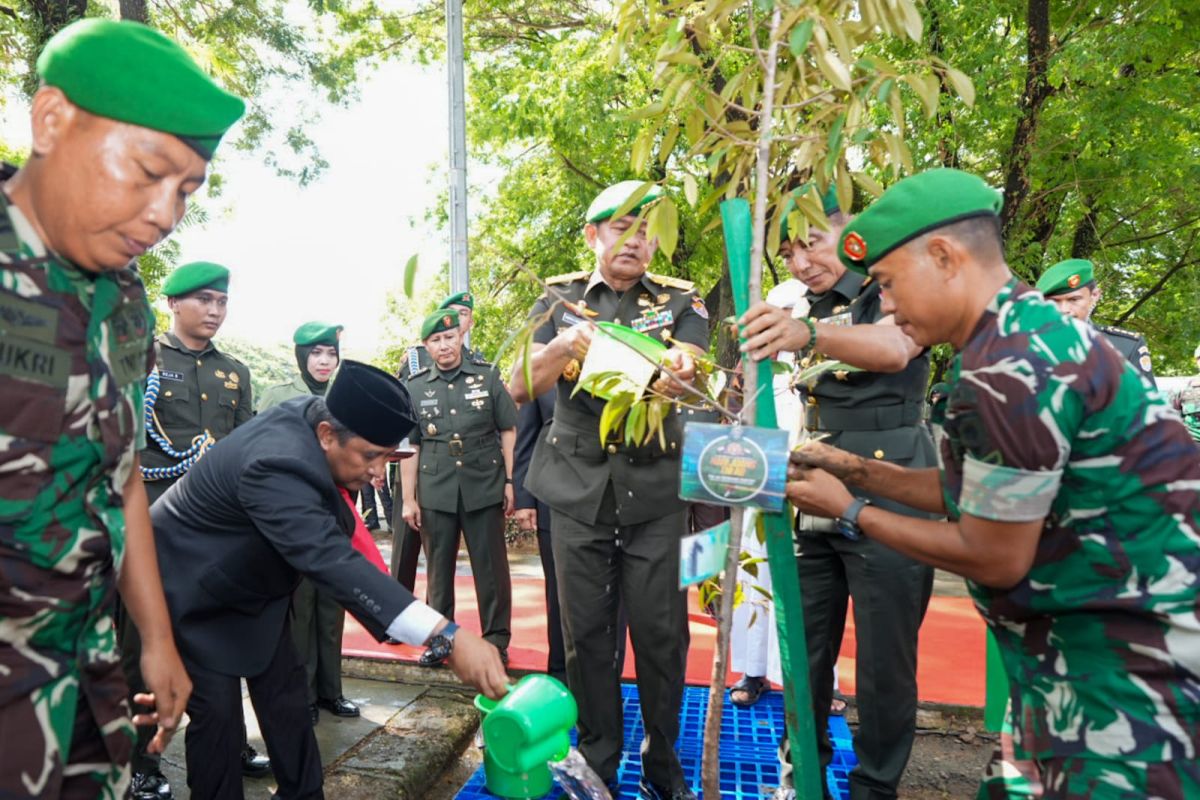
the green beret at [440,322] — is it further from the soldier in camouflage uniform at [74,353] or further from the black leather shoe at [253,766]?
the soldier in camouflage uniform at [74,353]

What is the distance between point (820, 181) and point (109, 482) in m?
1.72

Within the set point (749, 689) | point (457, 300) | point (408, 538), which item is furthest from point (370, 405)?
point (457, 300)

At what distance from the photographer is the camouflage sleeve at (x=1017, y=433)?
4.54 ft

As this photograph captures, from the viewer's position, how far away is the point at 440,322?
4953mm

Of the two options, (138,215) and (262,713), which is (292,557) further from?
(138,215)

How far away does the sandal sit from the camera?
4004 mm

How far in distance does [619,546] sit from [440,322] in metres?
2.34

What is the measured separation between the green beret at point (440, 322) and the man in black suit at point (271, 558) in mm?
2399

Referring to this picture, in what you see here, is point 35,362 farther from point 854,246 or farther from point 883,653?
point 883,653

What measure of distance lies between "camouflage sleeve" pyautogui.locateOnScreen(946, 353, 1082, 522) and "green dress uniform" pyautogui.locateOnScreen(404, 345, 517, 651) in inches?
136

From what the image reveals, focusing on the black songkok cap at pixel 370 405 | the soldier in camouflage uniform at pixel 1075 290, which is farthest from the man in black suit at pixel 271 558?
the soldier in camouflage uniform at pixel 1075 290

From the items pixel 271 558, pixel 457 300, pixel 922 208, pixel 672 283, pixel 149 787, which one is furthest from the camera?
pixel 457 300

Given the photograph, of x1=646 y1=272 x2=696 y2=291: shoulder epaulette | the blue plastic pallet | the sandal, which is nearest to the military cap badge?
x1=646 y1=272 x2=696 y2=291: shoulder epaulette

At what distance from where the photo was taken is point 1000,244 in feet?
5.34
